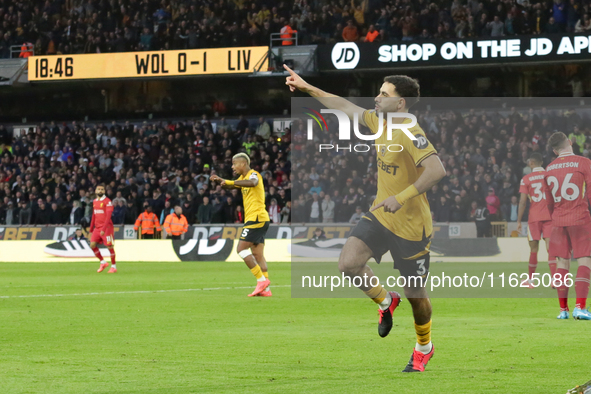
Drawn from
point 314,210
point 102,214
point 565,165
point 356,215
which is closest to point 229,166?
point 314,210

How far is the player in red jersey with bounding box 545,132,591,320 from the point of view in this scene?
9.80m

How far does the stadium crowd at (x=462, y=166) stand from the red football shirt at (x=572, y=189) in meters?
13.6

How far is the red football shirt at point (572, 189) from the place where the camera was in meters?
9.78

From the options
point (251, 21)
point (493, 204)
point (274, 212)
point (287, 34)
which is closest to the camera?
point (493, 204)

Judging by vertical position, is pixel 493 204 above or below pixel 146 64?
below

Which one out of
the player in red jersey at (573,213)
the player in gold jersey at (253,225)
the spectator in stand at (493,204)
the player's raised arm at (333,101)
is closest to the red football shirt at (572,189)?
the player in red jersey at (573,213)

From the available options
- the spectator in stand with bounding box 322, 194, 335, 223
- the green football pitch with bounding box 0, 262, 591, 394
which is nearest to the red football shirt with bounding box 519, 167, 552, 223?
the green football pitch with bounding box 0, 262, 591, 394

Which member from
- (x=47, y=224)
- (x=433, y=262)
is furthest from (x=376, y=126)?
(x=47, y=224)

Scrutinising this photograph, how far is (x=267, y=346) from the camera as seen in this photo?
311 inches

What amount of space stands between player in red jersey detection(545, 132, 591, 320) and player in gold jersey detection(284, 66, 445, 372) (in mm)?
3759

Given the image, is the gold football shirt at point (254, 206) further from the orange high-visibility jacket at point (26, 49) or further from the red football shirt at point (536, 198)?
the orange high-visibility jacket at point (26, 49)

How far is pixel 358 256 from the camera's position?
6.59 m

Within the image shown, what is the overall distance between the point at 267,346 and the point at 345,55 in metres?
24.4

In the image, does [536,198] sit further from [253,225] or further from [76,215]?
[76,215]
